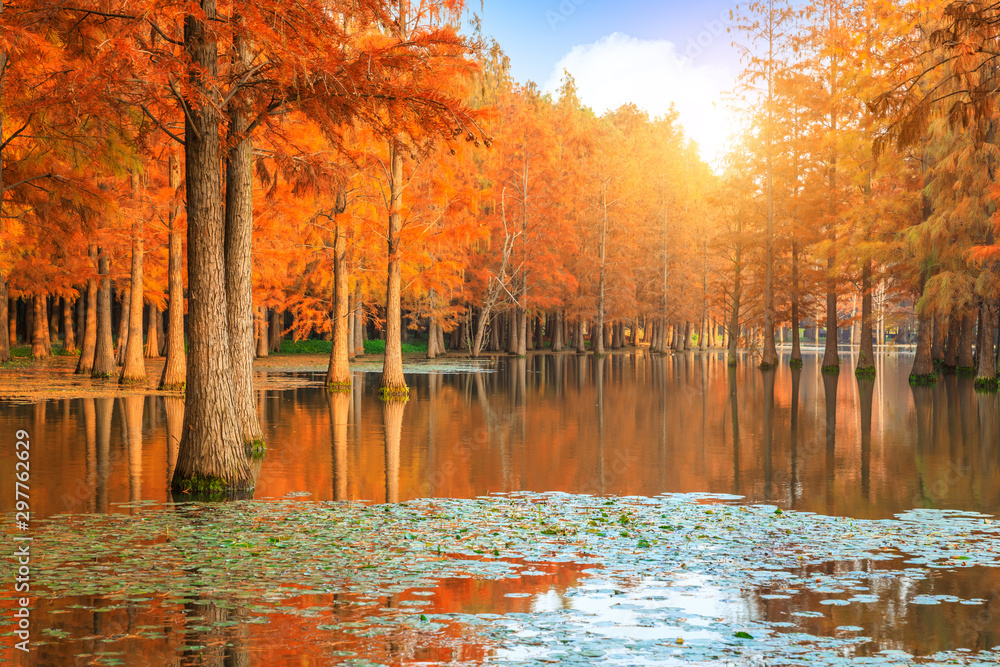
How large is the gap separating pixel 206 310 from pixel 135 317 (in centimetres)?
2039

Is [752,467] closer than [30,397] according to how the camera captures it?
Yes

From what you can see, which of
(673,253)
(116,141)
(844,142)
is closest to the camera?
(116,141)

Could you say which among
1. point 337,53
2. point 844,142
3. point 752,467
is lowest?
point 752,467

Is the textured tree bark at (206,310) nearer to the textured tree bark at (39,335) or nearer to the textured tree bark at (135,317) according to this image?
the textured tree bark at (135,317)

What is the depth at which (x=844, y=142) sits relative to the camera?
1550 inches

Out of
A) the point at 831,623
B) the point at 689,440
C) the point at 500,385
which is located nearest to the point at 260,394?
the point at 500,385

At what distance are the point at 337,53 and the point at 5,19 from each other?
4.82 metres

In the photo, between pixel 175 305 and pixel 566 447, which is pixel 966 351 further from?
pixel 175 305

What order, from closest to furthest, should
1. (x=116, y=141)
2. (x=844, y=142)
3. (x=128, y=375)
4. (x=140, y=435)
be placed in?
1. (x=140, y=435)
2. (x=116, y=141)
3. (x=128, y=375)
4. (x=844, y=142)

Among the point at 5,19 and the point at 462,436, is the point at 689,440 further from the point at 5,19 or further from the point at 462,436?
the point at 5,19

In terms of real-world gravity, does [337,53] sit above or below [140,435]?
above

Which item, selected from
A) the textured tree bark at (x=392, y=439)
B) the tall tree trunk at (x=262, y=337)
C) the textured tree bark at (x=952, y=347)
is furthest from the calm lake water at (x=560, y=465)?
the tall tree trunk at (x=262, y=337)

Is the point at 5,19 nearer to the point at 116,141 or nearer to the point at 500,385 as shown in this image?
the point at 116,141

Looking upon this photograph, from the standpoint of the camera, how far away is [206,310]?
41.7 feet
